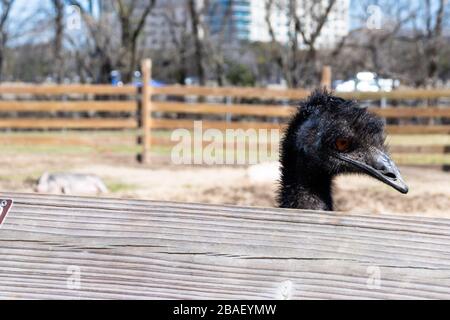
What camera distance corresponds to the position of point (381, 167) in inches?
93.4

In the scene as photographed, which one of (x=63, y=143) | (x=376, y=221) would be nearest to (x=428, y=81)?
(x=63, y=143)

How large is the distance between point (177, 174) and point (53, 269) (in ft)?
30.9

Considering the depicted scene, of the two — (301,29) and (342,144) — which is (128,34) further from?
(342,144)

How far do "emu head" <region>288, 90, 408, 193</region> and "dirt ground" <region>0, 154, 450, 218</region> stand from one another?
467 cm

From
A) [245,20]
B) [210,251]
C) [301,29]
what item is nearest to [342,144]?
[210,251]

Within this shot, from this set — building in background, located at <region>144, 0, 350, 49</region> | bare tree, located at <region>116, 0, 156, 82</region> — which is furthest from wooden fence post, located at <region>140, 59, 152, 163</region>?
building in background, located at <region>144, 0, 350, 49</region>

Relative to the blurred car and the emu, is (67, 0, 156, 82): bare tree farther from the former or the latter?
the emu

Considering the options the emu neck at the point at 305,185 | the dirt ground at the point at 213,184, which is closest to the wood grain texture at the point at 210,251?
the emu neck at the point at 305,185

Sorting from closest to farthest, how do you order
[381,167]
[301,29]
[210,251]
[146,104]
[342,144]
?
[210,251] → [381,167] → [342,144] → [146,104] → [301,29]

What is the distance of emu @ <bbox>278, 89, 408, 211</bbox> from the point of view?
7.88ft

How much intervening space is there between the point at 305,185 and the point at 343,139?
30 centimetres

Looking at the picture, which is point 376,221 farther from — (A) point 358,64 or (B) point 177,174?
(A) point 358,64

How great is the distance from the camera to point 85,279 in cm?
144
